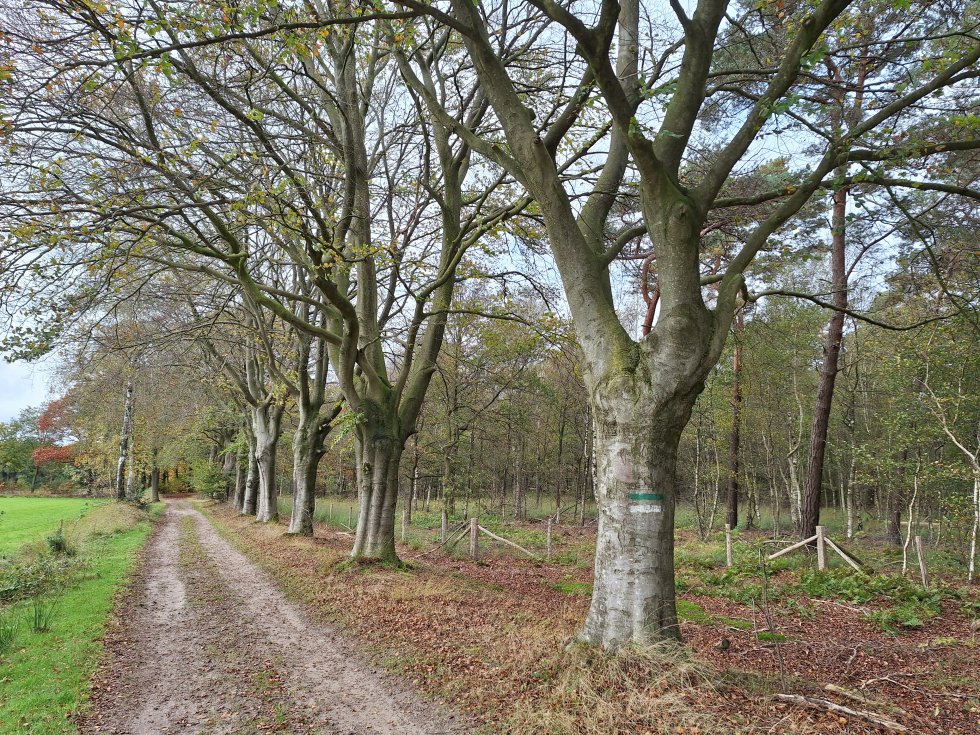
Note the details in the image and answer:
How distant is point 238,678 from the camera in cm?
535

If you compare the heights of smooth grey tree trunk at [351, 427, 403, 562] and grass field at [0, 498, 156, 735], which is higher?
smooth grey tree trunk at [351, 427, 403, 562]

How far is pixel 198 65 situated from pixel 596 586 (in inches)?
390

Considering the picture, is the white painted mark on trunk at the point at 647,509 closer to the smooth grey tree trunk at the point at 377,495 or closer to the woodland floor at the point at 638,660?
the woodland floor at the point at 638,660

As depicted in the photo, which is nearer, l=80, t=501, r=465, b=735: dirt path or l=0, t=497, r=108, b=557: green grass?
l=80, t=501, r=465, b=735: dirt path

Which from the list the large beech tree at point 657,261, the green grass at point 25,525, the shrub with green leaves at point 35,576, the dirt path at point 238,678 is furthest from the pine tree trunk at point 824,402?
the green grass at point 25,525

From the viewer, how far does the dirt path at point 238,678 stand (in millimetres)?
4379

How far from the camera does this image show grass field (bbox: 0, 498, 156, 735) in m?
4.38

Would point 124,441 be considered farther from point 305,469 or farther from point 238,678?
point 238,678

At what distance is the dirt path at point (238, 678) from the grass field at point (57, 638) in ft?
0.71

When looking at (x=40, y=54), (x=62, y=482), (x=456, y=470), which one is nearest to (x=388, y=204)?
(x=40, y=54)

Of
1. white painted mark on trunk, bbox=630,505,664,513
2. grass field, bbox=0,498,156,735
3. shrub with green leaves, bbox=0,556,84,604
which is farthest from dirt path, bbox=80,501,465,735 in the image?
white painted mark on trunk, bbox=630,505,664,513

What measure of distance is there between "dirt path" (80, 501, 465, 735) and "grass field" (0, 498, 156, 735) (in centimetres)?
22

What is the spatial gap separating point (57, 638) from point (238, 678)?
2.75m

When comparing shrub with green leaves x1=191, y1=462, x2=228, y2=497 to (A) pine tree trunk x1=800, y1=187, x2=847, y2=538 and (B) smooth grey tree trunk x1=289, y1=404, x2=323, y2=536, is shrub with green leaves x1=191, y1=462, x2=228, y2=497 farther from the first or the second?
(A) pine tree trunk x1=800, y1=187, x2=847, y2=538
